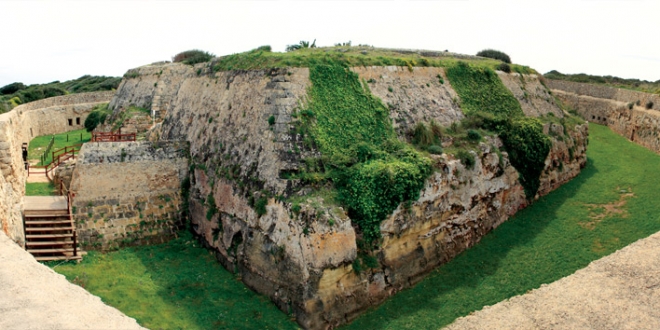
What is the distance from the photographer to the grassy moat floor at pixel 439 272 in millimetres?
13727

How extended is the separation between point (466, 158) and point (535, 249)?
393cm

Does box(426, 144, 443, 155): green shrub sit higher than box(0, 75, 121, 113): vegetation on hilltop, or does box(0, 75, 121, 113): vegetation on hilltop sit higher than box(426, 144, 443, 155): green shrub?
box(0, 75, 121, 113): vegetation on hilltop

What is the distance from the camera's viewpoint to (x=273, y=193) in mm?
14570

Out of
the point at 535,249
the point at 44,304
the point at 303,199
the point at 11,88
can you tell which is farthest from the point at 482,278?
the point at 11,88

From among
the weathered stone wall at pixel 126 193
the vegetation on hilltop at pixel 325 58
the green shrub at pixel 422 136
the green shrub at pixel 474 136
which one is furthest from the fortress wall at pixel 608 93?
the weathered stone wall at pixel 126 193

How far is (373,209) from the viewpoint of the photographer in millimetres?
14156

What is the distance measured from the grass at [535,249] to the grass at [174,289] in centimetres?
299

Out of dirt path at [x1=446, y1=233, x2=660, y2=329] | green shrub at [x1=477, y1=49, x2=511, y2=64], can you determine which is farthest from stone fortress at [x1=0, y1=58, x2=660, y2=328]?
green shrub at [x1=477, y1=49, x2=511, y2=64]

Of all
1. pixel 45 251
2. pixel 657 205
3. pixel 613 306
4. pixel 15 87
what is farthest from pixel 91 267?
pixel 15 87

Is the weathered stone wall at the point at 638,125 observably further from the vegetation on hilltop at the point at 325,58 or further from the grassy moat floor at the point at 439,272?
the vegetation on hilltop at the point at 325,58

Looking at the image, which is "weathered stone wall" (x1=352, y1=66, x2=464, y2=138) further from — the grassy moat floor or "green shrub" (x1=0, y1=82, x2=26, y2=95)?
"green shrub" (x1=0, y1=82, x2=26, y2=95)

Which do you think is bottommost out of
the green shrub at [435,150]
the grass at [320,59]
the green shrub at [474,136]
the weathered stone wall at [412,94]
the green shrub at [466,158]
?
the green shrub at [466,158]

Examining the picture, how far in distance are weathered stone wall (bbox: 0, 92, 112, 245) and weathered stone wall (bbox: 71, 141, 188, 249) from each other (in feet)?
6.74

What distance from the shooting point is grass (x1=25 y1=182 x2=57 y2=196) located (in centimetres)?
1983
